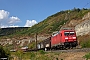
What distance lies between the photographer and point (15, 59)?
1218 inches

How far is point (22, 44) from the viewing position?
473 ft

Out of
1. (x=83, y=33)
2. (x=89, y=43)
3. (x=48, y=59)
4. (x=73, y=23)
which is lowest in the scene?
(x=48, y=59)

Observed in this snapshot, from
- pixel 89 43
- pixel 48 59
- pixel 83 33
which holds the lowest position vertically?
pixel 48 59

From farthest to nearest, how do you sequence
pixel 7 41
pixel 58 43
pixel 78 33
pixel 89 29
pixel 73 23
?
pixel 7 41, pixel 73 23, pixel 78 33, pixel 89 29, pixel 58 43

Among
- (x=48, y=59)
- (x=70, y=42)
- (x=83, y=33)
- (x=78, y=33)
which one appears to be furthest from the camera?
(x=78, y=33)

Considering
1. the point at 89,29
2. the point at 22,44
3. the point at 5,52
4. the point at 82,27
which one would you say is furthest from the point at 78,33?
the point at 22,44

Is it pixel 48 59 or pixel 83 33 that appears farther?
pixel 83 33

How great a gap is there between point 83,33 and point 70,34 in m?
23.5

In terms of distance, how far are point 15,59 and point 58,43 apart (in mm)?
16505

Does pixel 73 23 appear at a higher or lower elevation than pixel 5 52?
higher

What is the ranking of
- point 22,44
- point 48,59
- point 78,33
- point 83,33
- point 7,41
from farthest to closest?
point 7,41 → point 22,44 → point 78,33 → point 83,33 → point 48,59

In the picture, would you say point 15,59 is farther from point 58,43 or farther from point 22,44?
point 22,44

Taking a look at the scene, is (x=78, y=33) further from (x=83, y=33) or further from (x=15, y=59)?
(x=15, y=59)

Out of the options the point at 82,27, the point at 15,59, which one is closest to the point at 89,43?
the point at 15,59
